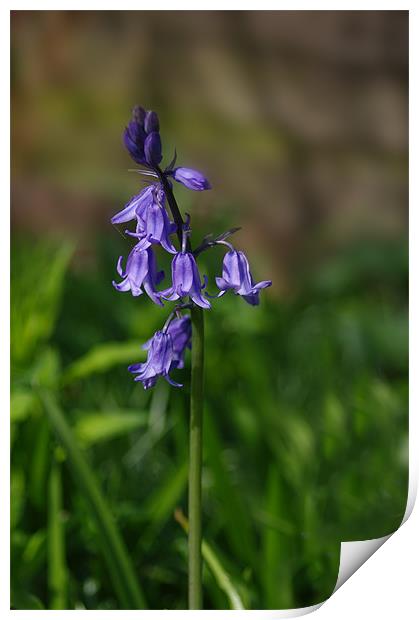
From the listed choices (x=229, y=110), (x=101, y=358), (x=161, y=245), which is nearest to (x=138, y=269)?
(x=161, y=245)

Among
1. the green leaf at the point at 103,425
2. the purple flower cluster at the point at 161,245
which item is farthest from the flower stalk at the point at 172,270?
the green leaf at the point at 103,425

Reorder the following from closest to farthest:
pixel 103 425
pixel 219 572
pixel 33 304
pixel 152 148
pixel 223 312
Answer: pixel 152 148
pixel 219 572
pixel 103 425
pixel 33 304
pixel 223 312

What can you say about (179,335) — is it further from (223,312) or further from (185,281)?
(223,312)

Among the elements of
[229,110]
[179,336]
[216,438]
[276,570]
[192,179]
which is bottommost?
[276,570]

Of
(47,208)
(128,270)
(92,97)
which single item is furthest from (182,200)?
(128,270)

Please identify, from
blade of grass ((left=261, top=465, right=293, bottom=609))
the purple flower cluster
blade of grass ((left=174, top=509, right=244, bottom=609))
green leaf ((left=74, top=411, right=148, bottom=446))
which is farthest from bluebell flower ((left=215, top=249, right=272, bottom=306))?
green leaf ((left=74, top=411, right=148, bottom=446))

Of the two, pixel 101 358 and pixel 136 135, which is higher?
pixel 136 135

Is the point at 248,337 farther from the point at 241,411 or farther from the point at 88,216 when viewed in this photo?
the point at 88,216
